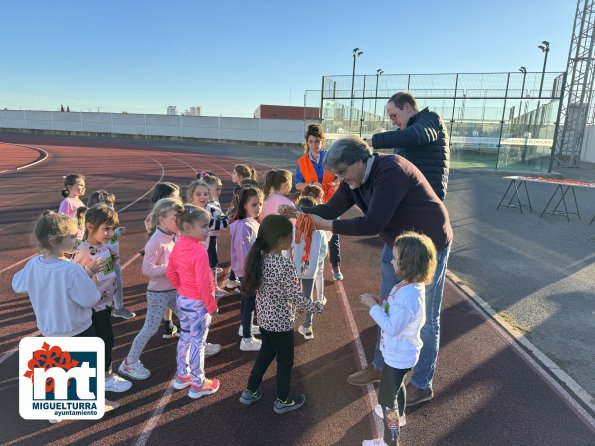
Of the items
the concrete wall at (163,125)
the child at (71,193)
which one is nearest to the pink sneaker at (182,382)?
the child at (71,193)

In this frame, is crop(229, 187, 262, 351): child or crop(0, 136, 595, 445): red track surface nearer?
crop(0, 136, 595, 445): red track surface

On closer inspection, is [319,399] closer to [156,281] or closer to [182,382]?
[182,382]

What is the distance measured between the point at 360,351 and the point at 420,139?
2342 mm

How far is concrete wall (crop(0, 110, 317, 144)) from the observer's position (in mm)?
42312

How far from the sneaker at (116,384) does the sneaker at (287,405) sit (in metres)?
1.34

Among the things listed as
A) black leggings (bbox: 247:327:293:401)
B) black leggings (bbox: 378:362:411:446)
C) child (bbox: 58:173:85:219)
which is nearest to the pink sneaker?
black leggings (bbox: 247:327:293:401)

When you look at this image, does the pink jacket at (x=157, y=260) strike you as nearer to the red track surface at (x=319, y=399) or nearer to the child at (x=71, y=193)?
the red track surface at (x=319, y=399)

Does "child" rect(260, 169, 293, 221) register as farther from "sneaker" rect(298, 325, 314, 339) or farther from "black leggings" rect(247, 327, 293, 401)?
"black leggings" rect(247, 327, 293, 401)

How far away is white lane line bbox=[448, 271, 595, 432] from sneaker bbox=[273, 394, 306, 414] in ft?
7.75

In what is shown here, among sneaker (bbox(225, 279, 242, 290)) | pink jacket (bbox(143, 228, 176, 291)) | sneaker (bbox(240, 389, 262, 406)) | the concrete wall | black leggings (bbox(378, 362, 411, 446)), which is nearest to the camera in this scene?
black leggings (bbox(378, 362, 411, 446))

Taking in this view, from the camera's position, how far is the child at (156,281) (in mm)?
3385

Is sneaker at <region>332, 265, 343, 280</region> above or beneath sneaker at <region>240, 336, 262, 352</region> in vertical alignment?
above

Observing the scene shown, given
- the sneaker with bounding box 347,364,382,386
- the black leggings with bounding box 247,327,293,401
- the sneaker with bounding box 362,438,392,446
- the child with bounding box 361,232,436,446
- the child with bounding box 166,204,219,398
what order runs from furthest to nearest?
the sneaker with bounding box 347,364,382,386
the child with bounding box 166,204,219,398
the black leggings with bounding box 247,327,293,401
the sneaker with bounding box 362,438,392,446
the child with bounding box 361,232,436,446

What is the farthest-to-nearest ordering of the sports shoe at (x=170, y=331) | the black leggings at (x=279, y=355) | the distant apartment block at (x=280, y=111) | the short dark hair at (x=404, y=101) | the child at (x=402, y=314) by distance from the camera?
the distant apartment block at (x=280, y=111), the sports shoe at (x=170, y=331), the short dark hair at (x=404, y=101), the black leggings at (x=279, y=355), the child at (x=402, y=314)
